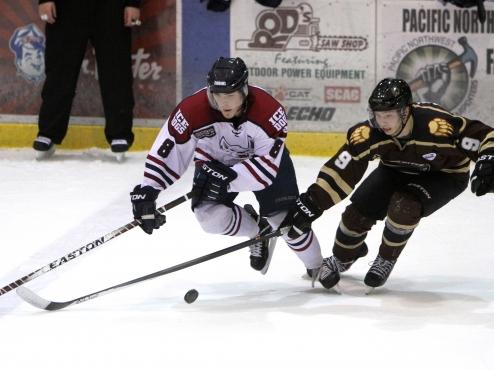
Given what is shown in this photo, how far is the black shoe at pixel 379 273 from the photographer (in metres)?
3.88

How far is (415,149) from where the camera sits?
149 inches

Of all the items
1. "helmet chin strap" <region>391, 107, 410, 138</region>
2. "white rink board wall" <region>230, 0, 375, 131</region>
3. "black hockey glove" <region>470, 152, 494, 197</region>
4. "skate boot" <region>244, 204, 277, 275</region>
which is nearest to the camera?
"black hockey glove" <region>470, 152, 494, 197</region>

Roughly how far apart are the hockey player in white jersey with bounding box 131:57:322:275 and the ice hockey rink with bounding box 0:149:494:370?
26 cm

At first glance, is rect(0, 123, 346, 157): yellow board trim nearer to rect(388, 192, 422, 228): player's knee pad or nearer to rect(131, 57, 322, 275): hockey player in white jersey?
rect(131, 57, 322, 275): hockey player in white jersey

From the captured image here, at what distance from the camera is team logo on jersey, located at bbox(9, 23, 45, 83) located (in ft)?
21.9

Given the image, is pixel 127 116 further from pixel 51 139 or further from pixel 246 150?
pixel 246 150

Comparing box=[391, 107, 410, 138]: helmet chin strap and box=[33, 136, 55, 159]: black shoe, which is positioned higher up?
box=[391, 107, 410, 138]: helmet chin strap

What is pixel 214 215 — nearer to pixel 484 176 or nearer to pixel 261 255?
pixel 261 255

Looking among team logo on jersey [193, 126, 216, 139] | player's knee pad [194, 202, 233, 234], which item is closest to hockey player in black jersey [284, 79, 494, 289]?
player's knee pad [194, 202, 233, 234]

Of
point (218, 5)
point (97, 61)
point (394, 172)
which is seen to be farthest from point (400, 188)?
point (97, 61)

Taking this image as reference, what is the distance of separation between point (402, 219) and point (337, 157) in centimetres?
32

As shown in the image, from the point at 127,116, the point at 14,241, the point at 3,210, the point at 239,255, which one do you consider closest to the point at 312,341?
the point at 239,255

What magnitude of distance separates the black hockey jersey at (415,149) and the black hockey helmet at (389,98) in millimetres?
114

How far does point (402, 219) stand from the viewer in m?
3.79
